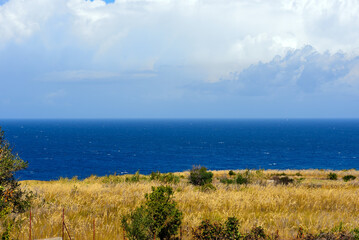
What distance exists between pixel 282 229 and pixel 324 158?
10915 cm

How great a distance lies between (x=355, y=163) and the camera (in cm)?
9719

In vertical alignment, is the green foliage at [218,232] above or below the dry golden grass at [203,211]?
above

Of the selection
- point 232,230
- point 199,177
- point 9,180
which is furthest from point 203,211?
point 199,177

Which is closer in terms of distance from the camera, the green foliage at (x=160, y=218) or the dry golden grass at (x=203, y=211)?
the green foliage at (x=160, y=218)

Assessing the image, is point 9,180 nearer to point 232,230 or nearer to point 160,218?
point 160,218

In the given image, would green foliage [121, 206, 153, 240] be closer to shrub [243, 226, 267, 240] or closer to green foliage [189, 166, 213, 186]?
shrub [243, 226, 267, 240]

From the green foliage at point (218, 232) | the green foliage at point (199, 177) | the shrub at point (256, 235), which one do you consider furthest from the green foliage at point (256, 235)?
the green foliage at point (199, 177)

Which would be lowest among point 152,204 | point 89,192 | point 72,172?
point 72,172

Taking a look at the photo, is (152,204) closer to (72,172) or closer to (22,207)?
(22,207)

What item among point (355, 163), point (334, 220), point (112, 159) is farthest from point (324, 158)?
point (334, 220)

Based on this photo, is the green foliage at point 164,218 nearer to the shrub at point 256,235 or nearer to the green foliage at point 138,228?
the green foliage at point 138,228

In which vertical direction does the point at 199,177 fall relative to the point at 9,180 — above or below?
below

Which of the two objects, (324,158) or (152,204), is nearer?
(152,204)

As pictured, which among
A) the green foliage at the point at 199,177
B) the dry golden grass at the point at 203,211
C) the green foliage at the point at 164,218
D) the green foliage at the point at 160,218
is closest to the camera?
the green foliage at the point at 160,218
